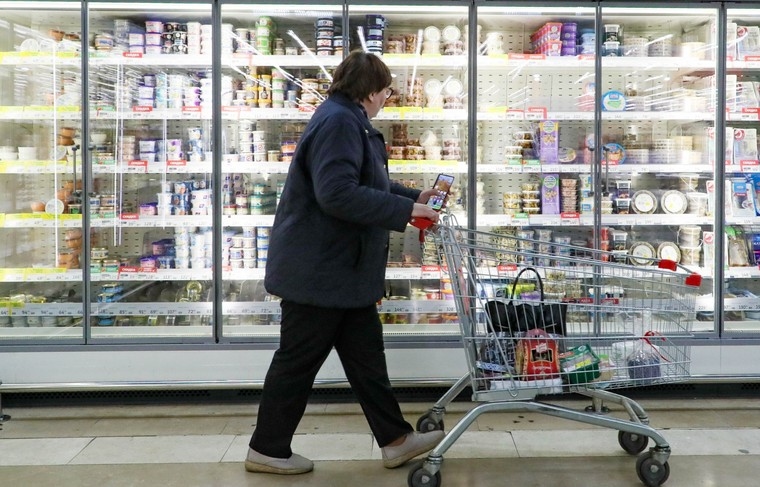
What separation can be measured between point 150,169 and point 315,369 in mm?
1754

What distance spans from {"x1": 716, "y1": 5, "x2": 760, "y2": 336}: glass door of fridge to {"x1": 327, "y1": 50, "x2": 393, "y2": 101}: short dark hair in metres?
2.32

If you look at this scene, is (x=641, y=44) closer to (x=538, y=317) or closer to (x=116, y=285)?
(x=538, y=317)

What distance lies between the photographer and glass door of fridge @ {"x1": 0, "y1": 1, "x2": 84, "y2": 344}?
425 centimetres

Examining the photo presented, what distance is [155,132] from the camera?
4.56 meters

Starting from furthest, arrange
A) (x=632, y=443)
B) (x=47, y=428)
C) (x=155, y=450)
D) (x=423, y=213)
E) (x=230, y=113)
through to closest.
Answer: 1. (x=230, y=113)
2. (x=47, y=428)
3. (x=155, y=450)
4. (x=632, y=443)
5. (x=423, y=213)

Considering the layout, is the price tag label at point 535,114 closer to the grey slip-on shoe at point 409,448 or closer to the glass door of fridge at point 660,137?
the glass door of fridge at point 660,137

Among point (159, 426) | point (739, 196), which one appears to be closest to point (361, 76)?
point (159, 426)

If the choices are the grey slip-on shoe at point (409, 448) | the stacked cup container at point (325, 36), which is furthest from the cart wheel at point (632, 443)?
the stacked cup container at point (325, 36)

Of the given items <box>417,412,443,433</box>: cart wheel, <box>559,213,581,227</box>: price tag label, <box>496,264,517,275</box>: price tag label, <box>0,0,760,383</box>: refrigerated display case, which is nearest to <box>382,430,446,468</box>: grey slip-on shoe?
<box>417,412,443,433</box>: cart wheel

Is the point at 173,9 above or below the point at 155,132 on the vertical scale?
above

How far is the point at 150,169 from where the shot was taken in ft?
14.2

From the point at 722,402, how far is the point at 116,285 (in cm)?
336

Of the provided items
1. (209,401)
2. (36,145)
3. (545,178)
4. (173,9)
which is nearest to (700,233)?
(545,178)

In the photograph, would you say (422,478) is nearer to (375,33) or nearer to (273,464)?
(273,464)
